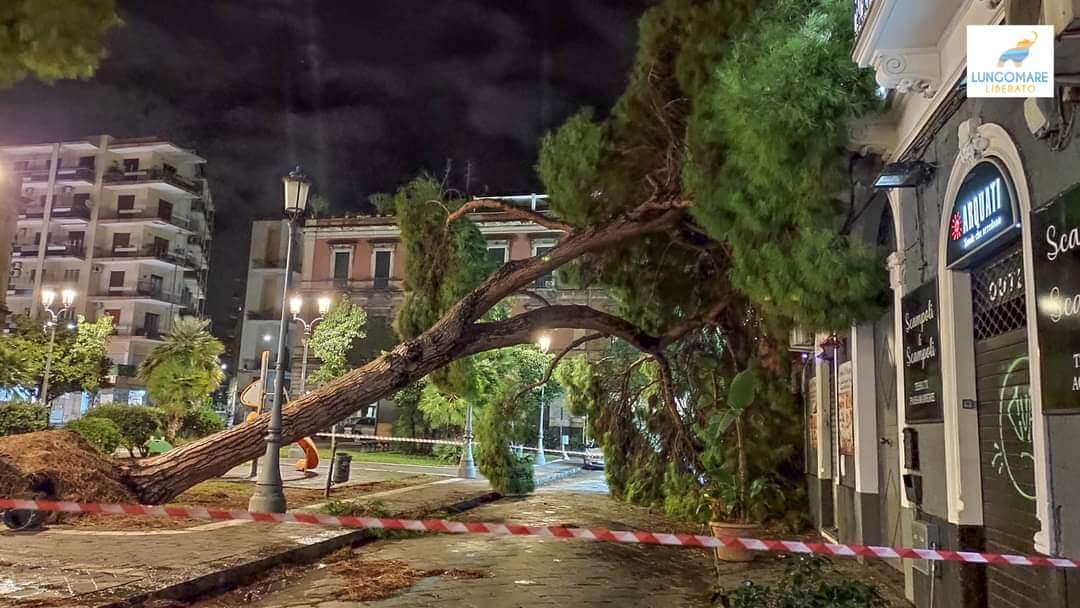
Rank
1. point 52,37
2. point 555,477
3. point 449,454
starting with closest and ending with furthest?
1. point 52,37
2. point 555,477
3. point 449,454

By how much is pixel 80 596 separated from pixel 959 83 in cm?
759

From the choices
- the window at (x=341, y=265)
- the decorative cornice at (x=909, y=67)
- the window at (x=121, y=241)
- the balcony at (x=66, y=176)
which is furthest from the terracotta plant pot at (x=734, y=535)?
the balcony at (x=66, y=176)

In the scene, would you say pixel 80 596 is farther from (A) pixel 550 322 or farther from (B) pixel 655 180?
(B) pixel 655 180

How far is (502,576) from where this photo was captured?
798 centimetres

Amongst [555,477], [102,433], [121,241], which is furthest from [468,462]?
[121,241]

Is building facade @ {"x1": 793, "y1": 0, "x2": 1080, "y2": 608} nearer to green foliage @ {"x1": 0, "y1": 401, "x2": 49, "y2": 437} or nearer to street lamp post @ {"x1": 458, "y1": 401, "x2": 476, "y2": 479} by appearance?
street lamp post @ {"x1": 458, "y1": 401, "x2": 476, "y2": 479}

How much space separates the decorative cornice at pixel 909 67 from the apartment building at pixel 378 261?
3316 centimetres

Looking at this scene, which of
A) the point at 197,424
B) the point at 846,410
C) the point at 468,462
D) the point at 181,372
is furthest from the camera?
the point at 197,424

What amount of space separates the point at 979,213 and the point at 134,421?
19.6m

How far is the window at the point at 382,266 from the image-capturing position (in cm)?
4294

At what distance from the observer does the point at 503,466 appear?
53.2ft

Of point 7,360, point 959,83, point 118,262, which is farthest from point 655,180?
point 118,262

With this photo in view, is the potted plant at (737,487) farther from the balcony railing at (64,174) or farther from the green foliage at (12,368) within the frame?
the balcony railing at (64,174)

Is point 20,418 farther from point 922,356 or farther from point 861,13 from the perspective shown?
point 861,13
